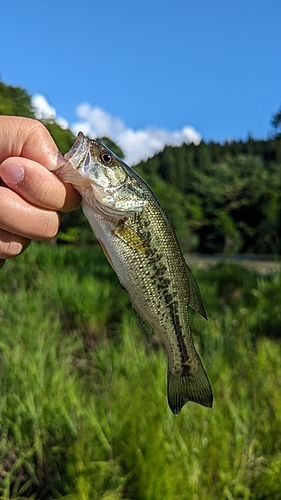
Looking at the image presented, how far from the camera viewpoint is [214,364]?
3.58 meters

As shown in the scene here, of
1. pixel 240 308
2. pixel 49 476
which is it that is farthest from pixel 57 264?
pixel 49 476

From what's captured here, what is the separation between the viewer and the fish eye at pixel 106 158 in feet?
4.51

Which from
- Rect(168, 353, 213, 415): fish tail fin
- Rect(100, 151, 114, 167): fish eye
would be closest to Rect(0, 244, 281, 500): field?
Rect(168, 353, 213, 415): fish tail fin

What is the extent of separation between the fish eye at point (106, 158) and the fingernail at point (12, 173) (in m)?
0.23

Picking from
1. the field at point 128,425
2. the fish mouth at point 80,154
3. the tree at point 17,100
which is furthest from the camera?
the tree at point 17,100

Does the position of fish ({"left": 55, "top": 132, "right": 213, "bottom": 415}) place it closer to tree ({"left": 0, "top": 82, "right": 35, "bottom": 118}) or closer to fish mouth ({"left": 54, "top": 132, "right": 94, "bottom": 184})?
fish mouth ({"left": 54, "top": 132, "right": 94, "bottom": 184})

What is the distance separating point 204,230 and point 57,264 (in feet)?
107

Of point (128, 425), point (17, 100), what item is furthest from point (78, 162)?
point (17, 100)

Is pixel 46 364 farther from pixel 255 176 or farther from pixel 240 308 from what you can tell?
Result: pixel 255 176

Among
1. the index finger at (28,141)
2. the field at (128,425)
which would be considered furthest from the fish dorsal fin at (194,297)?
the field at (128,425)

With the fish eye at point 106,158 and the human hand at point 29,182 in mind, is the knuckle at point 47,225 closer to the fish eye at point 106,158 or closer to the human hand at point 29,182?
the human hand at point 29,182

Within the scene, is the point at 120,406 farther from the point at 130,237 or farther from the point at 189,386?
the point at 130,237

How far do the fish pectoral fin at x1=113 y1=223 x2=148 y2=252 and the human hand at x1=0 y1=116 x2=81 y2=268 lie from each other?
0.18m

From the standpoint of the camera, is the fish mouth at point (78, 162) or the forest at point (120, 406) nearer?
the fish mouth at point (78, 162)
